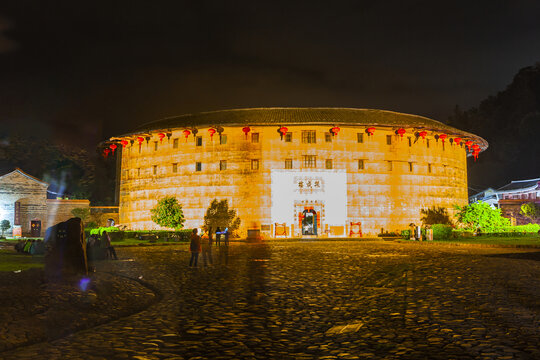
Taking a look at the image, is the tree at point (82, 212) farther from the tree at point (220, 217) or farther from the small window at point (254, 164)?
the small window at point (254, 164)

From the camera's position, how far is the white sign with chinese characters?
1459 inches

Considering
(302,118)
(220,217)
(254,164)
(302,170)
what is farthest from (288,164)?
(220,217)

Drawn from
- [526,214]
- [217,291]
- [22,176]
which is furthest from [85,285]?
[526,214]

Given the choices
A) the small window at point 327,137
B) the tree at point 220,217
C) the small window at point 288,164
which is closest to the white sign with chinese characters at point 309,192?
the small window at point 288,164

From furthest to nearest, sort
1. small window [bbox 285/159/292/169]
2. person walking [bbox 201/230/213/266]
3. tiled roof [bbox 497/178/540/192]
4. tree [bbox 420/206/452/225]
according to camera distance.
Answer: tiled roof [bbox 497/178/540/192] < tree [bbox 420/206/452/225] < small window [bbox 285/159/292/169] < person walking [bbox 201/230/213/266]

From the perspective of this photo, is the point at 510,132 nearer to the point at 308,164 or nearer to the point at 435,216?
the point at 435,216

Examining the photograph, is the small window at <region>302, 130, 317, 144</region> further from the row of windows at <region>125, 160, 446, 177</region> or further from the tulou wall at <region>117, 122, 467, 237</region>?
the row of windows at <region>125, 160, 446, 177</region>

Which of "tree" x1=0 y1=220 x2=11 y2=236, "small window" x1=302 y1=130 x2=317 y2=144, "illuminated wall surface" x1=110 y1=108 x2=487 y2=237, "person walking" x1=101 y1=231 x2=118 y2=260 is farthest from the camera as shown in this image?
"tree" x1=0 y1=220 x2=11 y2=236

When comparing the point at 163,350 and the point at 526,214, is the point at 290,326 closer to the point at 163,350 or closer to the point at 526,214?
the point at 163,350

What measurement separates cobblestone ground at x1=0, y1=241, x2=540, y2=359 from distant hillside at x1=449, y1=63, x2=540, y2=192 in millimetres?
59316

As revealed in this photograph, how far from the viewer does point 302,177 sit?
37406 mm

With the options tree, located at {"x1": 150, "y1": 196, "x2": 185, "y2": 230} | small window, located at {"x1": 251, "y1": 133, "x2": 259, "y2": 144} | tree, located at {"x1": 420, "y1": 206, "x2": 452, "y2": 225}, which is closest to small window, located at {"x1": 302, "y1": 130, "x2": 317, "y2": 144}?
small window, located at {"x1": 251, "y1": 133, "x2": 259, "y2": 144}

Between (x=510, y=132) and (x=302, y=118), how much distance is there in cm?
3980

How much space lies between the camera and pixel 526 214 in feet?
146
